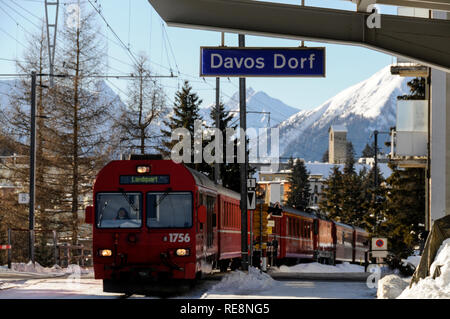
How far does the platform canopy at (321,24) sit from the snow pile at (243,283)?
6374 millimetres

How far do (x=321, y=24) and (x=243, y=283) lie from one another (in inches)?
321

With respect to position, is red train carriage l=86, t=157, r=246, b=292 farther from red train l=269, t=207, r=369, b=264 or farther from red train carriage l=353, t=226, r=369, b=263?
red train carriage l=353, t=226, r=369, b=263

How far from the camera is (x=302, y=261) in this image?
4734 centimetres

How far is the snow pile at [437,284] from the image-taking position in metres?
11.0

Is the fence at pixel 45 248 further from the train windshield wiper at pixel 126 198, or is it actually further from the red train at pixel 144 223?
the train windshield wiper at pixel 126 198

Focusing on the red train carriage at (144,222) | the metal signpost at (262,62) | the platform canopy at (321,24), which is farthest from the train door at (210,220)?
the platform canopy at (321,24)

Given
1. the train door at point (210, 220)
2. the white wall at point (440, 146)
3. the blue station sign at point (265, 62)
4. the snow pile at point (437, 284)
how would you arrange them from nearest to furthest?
the snow pile at point (437, 284) → the blue station sign at point (265, 62) → the train door at point (210, 220) → the white wall at point (440, 146)

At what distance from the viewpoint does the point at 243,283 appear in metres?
21.3

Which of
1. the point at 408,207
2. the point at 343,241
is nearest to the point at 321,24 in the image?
the point at 408,207

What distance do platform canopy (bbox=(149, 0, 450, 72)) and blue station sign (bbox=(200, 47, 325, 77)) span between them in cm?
163

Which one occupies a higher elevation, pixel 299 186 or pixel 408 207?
pixel 299 186

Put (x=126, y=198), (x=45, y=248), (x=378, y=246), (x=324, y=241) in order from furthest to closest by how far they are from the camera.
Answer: (x=324, y=241) < (x=45, y=248) < (x=378, y=246) < (x=126, y=198)

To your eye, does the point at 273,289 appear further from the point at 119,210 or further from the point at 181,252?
the point at 119,210
